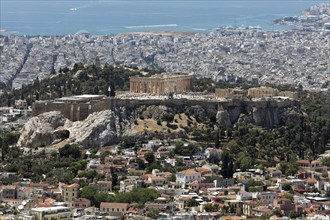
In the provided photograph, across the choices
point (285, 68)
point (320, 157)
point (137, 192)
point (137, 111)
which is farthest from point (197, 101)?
point (285, 68)

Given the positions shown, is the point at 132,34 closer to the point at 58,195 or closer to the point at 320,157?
the point at 320,157

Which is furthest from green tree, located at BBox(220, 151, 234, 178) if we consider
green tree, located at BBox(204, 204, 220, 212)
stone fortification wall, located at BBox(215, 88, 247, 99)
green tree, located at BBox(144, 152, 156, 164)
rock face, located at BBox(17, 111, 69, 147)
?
stone fortification wall, located at BBox(215, 88, 247, 99)

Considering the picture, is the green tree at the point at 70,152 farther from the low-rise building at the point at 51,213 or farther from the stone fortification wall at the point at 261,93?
the low-rise building at the point at 51,213

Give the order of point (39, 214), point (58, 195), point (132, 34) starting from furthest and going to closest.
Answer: point (132, 34), point (58, 195), point (39, 214)

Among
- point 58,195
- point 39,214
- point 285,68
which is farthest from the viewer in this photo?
point 285,68

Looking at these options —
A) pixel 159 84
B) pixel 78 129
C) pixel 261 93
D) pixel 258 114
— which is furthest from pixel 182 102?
pixel 78 129

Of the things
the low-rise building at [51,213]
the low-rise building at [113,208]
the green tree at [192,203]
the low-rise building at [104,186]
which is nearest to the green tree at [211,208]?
the green tree at [192,203]

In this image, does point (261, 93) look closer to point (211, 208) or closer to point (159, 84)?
point (159, 84)
